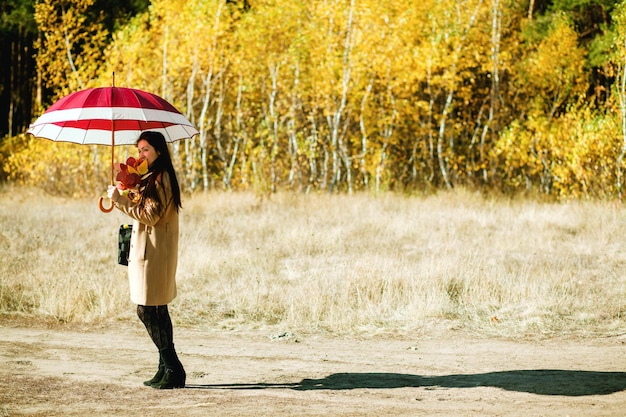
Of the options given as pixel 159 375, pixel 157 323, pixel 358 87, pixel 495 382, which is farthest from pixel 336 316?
pixel 358 87

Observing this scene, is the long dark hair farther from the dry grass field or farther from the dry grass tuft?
the dry grass tuft

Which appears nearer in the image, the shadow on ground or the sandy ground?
the sandy ground

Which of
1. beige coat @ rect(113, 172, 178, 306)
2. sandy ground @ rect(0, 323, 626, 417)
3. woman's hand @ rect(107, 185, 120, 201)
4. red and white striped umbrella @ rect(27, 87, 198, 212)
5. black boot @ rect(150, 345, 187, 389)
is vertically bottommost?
sandy ground @ rect(0, 323, 626, 417)

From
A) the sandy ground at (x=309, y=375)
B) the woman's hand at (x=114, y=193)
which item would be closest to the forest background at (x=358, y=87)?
the sandy ground at (x=309, y=375)

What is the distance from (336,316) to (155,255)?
3.51m

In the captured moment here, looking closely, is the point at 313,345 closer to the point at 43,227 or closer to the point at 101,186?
the point at 43,227

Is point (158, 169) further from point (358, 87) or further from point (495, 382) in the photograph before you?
point (358, 87)

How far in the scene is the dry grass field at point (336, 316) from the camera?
18.2 ft

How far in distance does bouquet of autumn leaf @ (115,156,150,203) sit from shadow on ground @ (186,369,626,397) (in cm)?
155

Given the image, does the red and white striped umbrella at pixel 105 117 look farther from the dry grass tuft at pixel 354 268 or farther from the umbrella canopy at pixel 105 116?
the dry grass tuft at pixel 354 268

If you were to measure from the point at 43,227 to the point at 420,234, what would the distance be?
250 inches

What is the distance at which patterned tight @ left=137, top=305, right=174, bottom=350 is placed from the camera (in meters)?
5.45

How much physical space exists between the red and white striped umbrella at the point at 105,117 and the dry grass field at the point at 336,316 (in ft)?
5.88

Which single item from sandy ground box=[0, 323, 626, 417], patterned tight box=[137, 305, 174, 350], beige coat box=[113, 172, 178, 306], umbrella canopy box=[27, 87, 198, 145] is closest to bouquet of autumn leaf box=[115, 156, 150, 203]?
beige coat box=[113, 172, 178, 306]
